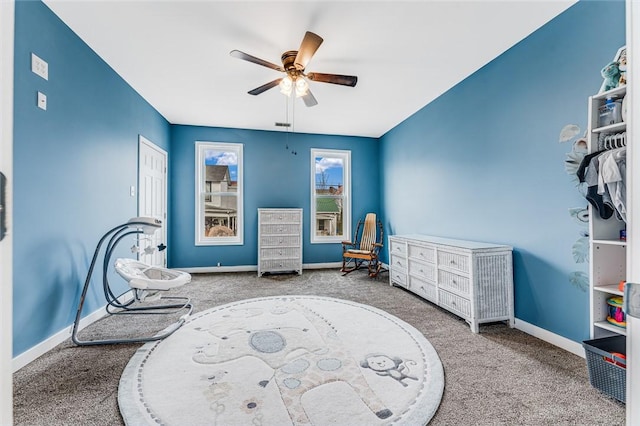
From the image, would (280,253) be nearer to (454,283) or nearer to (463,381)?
(454,283)

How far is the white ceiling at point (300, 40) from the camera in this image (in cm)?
221

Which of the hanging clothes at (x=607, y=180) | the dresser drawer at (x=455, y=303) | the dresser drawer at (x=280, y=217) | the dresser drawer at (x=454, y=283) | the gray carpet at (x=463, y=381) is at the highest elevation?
the hanging clothes at (x=607, y=180)

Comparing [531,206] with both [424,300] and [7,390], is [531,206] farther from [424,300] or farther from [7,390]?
[7,390]

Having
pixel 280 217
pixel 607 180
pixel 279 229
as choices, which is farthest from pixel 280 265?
pixel 607 180

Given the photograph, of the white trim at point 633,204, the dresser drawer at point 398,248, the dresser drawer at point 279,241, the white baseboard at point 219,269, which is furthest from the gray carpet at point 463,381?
the dresser drawer at point 279,241

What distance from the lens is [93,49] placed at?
275 centimetres

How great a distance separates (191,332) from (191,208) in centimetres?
306

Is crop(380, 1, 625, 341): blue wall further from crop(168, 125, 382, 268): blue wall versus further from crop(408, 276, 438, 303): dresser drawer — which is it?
crop(168, 125, 382, 268): blue wall

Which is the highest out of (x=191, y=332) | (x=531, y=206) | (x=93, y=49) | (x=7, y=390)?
(x=93, y=49)

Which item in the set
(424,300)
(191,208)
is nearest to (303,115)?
(191,208)

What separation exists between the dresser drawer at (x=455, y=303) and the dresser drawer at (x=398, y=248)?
33.1 inches

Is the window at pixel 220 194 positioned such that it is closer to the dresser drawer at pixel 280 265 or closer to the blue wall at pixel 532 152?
the dresser drawer at pixel 280 265

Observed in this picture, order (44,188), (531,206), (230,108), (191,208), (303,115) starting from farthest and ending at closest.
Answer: (191,208) → (303,115) → (230,108) → (531,206) → (44,188)

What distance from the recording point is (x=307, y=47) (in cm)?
232
